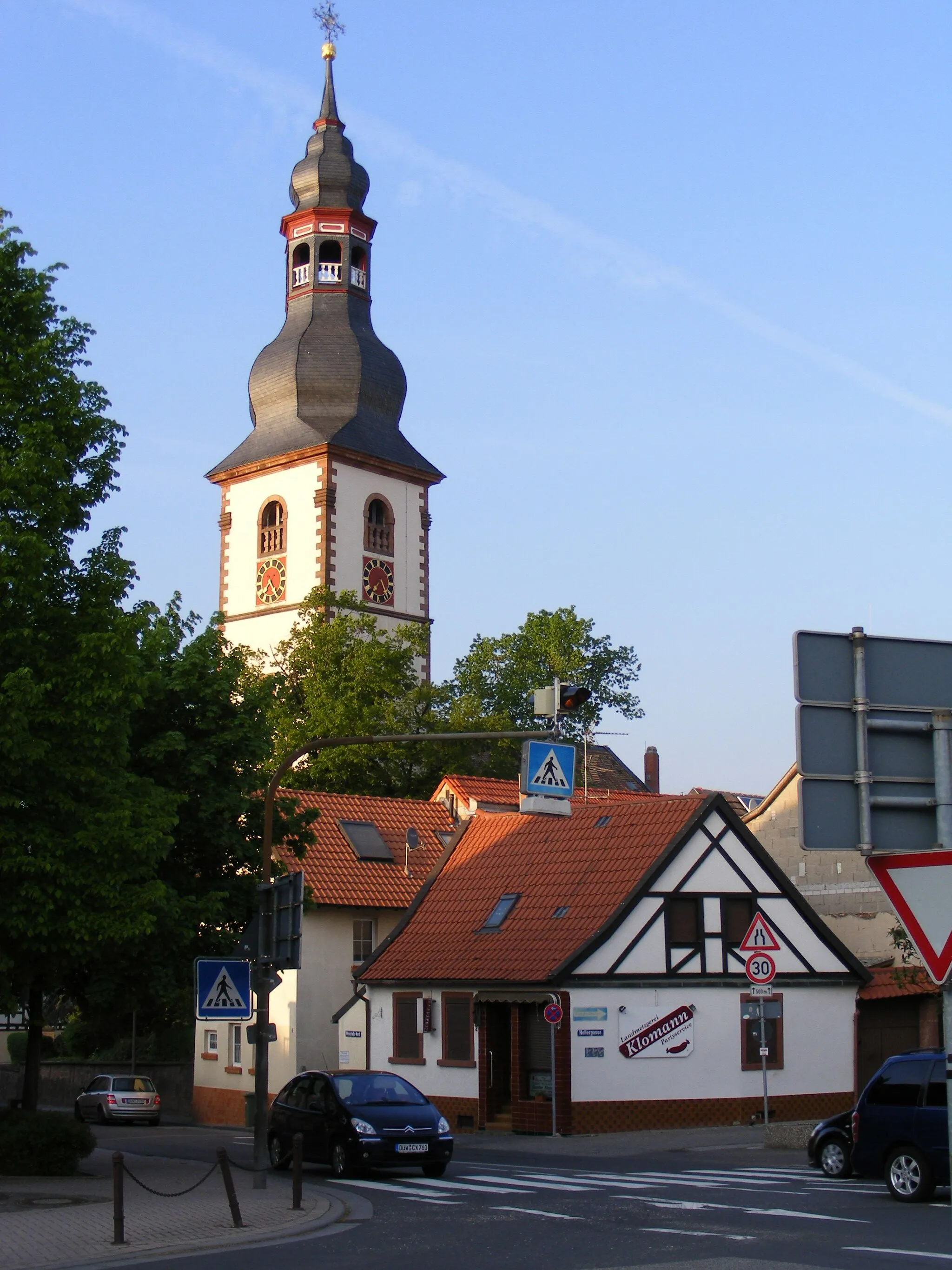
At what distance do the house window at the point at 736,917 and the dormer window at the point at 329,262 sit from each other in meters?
49.5

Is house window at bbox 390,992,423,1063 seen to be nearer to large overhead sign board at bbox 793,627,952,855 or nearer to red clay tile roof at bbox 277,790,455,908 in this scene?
red clay tile roof at bbox 277,790,455,908

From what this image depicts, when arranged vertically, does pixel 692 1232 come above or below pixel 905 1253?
below

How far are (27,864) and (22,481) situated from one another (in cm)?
498

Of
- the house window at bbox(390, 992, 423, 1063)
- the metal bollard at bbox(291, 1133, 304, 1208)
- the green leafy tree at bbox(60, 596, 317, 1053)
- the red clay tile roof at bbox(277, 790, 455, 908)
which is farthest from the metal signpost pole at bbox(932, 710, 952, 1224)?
the red clay tile roof at bbox(277, 790, 455, 908)

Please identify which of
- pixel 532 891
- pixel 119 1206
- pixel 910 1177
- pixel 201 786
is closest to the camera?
pixel 119 1206

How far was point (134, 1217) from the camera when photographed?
18.0 m

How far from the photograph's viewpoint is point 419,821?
148 feet

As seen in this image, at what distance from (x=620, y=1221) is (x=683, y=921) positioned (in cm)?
1793

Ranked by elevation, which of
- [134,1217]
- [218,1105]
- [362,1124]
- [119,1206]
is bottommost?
[218,1105]

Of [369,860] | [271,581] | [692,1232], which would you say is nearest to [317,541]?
[271,581]

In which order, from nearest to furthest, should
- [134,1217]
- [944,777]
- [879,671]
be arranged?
[944,777] < [879,671] < [134,1217]

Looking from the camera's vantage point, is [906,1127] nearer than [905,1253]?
No

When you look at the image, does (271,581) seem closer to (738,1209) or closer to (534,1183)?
(534,1183)

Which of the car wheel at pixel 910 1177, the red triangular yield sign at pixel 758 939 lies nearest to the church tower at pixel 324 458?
the red triangular yield sign at pixel 758 939
